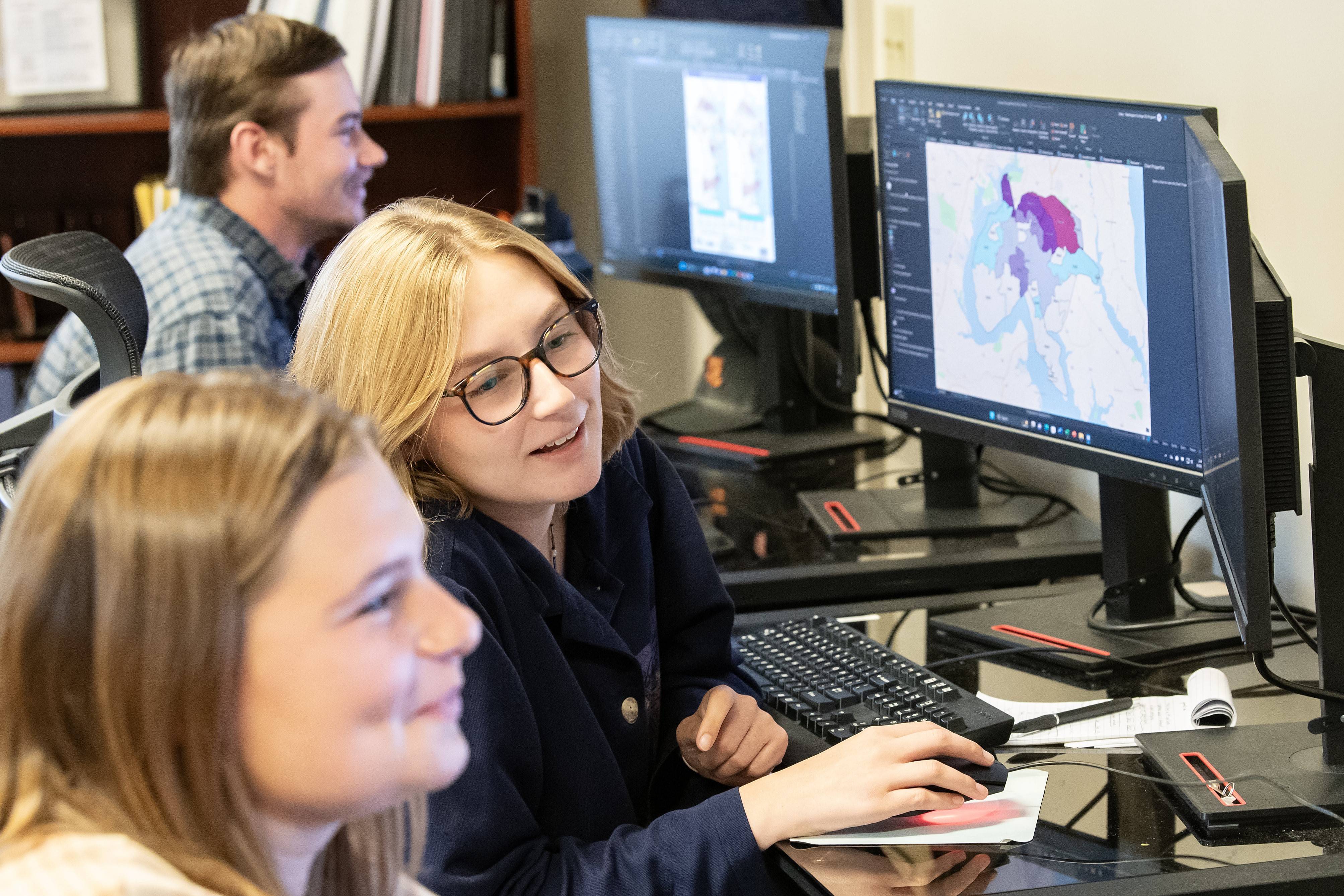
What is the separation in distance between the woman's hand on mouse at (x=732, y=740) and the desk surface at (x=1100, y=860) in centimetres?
13

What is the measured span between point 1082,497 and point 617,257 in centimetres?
93

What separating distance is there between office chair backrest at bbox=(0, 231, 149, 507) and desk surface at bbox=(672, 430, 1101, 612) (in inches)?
27.5

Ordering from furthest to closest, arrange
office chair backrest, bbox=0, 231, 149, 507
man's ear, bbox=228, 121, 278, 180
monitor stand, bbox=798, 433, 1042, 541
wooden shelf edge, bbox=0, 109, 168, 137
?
wooden shelf edge, bbox=0, 109, 168, 137, man's ear, bbox=228, 121, 278, 180, monitor stand, bbox=798, 433, 1042, 541, office chair backrest, bbox=0, 231, 149, 507

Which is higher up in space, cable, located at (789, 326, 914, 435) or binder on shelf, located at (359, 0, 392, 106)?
binder on shelf, located at (359, 0, 392, 106)

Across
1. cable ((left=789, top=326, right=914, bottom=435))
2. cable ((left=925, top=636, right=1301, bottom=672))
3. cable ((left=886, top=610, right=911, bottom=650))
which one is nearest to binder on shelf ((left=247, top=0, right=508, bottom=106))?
cable ((left=789, top=326, right=914, bottom=435))

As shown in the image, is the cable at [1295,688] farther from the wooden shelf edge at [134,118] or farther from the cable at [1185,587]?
the wooden shelf edge at [134,118]

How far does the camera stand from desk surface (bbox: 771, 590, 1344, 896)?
966 millimetres

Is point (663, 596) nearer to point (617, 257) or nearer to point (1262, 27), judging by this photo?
point (1262, 27)

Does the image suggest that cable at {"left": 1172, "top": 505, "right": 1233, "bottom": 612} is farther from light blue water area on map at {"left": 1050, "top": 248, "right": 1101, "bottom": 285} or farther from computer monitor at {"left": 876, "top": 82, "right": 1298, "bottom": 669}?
light blue water area on map at {"left": 1050, "top": 248, "right": 1101, "bottom": 285}

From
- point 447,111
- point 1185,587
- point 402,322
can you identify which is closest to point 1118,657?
point 1185,587

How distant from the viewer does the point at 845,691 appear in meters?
1.26

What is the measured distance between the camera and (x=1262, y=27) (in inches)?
56.3

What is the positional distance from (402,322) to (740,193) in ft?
3.63

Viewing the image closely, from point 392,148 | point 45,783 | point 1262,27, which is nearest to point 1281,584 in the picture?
point 1262,27
